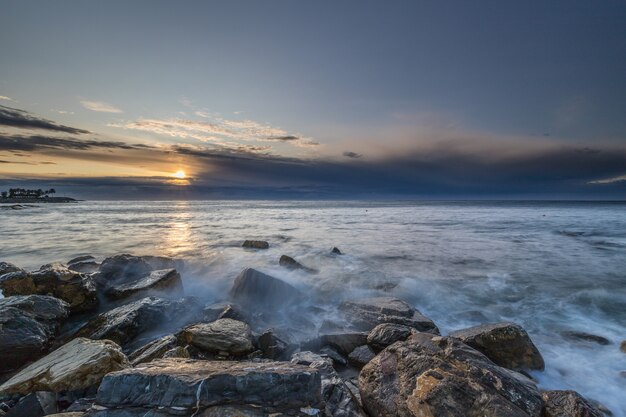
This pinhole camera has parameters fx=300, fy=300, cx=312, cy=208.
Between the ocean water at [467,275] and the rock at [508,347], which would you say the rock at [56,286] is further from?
the rock at [508,347]

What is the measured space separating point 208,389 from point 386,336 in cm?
355

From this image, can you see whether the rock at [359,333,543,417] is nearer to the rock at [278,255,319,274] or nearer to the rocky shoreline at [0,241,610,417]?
the rocky shoreline at [0,241,610,417]

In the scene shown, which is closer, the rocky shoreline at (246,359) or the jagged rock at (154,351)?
the rocky shoreline at (246,359)

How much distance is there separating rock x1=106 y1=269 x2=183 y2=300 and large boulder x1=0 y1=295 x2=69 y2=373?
64.9 inches

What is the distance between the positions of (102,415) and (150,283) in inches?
246

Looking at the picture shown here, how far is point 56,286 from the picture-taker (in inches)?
292

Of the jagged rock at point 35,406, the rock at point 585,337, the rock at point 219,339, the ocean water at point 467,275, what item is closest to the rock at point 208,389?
the jagged rock at point 35,406

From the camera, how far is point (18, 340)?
193 inches

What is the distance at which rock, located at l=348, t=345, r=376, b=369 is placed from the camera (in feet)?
16.8

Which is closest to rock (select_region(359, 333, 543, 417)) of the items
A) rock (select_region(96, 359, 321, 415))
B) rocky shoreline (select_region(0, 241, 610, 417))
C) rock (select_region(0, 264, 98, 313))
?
rocky shoreline (select_region(0, 241, 610, 417))

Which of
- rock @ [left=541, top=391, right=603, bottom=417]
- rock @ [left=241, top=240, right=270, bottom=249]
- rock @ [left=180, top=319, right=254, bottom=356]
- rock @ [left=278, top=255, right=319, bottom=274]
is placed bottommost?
rock @ [left=241, top=240, right=270, bottom=249]

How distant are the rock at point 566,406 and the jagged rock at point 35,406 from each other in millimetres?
5494

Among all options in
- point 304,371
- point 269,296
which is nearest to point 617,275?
point 269,296

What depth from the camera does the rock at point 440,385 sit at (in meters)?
2.88
